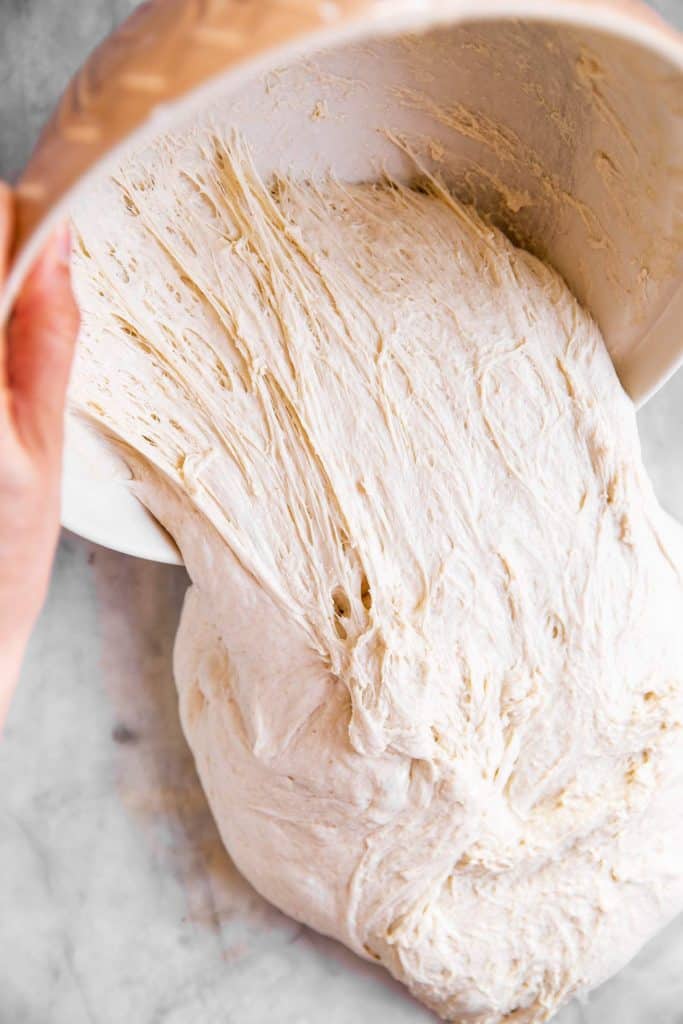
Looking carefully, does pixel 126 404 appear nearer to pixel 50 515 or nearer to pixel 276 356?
pixel 276 356

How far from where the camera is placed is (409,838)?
29.0 inches

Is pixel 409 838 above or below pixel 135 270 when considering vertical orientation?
below

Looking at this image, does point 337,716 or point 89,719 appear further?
point 89,719

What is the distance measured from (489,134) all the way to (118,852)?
0.74 m

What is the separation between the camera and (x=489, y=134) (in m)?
0.74

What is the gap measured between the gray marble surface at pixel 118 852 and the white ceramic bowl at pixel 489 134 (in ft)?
0.73

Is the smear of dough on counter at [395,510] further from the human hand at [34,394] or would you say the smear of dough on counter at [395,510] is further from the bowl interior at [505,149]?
the human hand at [34,394]

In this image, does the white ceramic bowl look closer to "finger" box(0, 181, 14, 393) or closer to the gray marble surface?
"finger" box(0, 181, 14, 393)

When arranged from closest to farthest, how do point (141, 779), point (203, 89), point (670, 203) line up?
1. point (203, 89)
2. point (670, 203)
3. point (141, 779)

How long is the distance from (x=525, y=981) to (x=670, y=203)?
2.07ft

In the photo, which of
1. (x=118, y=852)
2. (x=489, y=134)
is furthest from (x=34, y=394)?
(x=118, y=852)

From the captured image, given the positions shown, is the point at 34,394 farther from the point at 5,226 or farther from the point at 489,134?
the point at 489,134

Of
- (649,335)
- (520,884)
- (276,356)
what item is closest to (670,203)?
(649,335)

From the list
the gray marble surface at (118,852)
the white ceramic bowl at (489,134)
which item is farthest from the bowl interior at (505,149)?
the gray marble surface at (118,852)
